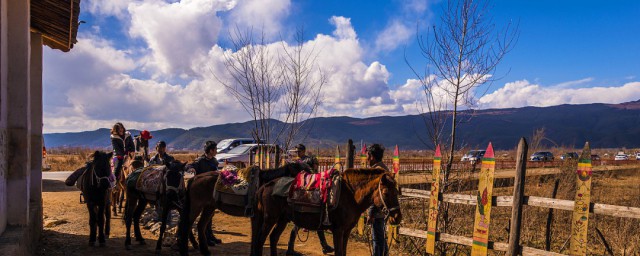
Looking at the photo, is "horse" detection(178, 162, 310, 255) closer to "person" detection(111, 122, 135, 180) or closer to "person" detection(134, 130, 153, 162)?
"person" detection(111, 122, 135, 180)

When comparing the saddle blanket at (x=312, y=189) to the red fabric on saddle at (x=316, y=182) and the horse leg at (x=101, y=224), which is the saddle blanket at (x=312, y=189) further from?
the horse leg at (x=101, y=224)

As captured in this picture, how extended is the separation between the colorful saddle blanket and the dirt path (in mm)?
2686

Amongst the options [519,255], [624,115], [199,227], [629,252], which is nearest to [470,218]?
[629,252]

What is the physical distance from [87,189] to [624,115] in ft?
781

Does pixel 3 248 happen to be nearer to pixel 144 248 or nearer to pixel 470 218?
pixel 144 248

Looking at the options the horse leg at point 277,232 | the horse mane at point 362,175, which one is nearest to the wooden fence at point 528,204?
the horse mane at point 362,175

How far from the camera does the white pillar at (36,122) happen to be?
7.88 meters

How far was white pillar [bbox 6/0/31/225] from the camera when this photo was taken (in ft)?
19.5

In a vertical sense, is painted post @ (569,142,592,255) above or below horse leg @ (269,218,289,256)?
above

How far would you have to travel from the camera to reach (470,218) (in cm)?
1185

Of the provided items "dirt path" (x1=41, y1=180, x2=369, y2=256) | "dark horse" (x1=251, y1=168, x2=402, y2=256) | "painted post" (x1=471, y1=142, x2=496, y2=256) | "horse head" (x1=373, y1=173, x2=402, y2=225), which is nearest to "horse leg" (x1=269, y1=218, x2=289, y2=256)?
"dark horse" (x1=251, y1=168, x2=402, y2=256)

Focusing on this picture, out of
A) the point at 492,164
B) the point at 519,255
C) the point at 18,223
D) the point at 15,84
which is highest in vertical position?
the point at 15,84

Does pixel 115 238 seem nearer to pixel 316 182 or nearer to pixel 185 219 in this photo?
pixel 185 219

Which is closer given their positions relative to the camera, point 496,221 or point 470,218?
point 470,218
